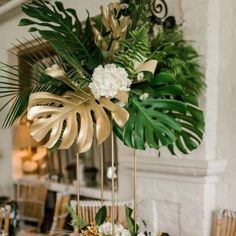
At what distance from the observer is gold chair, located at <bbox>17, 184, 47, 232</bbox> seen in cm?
426

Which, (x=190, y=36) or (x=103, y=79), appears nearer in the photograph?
(x=103, y=79)

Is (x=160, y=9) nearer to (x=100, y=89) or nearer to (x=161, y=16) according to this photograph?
(x=161, y=16)

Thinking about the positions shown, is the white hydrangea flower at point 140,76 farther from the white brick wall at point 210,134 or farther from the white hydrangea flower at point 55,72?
the white brick wall at point 210,134

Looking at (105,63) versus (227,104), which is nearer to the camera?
(105,63)

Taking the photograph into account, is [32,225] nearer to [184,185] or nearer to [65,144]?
[184,185]

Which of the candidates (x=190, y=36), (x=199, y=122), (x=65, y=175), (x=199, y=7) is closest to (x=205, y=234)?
(x=199, y=122)

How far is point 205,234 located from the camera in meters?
2.40

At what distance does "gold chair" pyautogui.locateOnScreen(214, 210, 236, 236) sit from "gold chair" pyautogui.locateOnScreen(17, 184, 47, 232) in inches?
95.6

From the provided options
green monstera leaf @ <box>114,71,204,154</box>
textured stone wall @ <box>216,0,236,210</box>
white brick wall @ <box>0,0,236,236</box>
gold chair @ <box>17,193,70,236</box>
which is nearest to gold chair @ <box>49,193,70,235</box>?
gold chair @ <box>17,193,70,236</box>

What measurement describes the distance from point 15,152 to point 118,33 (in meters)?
4.06

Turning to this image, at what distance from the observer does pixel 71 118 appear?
141 centimetres

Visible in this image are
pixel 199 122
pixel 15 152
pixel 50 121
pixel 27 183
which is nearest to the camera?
pixel 50 121

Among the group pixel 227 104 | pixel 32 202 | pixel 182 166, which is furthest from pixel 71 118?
pixel 32 202

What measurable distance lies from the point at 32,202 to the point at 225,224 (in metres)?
2.67
